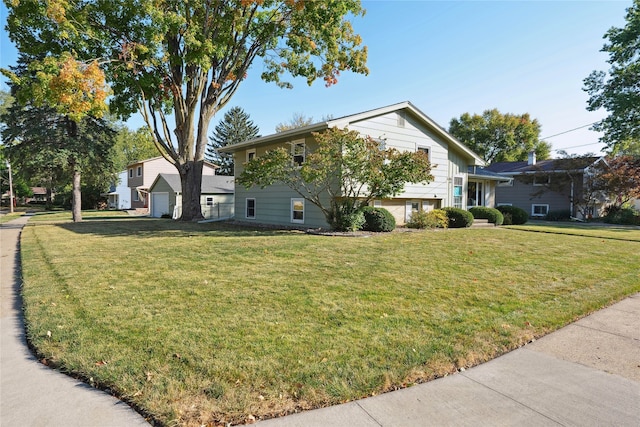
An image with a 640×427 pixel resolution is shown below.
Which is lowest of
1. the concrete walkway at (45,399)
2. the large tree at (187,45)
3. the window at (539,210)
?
the concrete walkway at (45,399)

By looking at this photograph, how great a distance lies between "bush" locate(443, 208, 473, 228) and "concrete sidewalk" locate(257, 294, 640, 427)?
12.9 metres

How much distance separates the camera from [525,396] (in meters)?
2.65

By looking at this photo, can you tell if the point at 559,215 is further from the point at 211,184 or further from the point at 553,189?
the point at 211,184

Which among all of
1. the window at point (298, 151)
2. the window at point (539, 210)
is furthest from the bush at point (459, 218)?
the window at point (539, 210)

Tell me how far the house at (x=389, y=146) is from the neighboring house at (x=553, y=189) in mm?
11378

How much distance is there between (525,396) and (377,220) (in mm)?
10731

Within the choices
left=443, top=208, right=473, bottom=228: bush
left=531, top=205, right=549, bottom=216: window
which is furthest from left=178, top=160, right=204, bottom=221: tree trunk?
left=531, top=205, right=549, bottom=216: window

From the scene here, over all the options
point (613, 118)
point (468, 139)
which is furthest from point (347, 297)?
point (468, 139)

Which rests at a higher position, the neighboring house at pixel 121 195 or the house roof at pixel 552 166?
the house roof at pixel 552 166

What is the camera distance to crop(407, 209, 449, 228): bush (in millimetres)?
15099

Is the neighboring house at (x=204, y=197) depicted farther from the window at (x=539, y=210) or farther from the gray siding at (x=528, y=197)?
the window at (x=539, y=210)

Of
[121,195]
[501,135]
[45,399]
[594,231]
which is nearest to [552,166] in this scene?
[594,231]

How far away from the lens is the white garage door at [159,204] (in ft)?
86.8

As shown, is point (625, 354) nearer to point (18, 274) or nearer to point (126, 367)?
point (126, 367)
